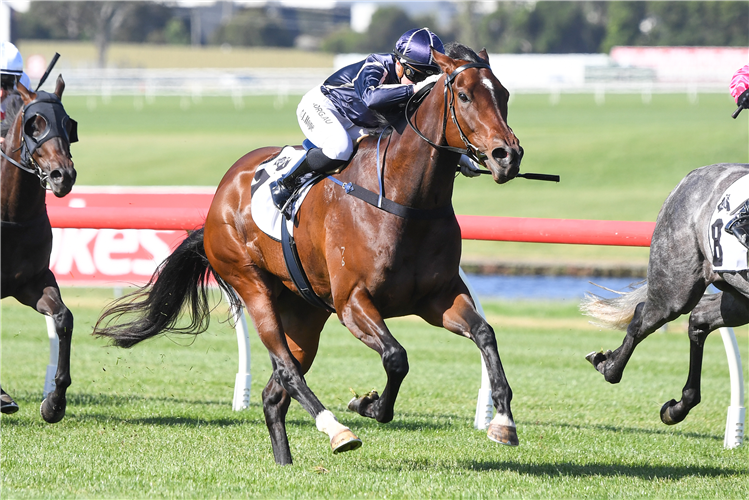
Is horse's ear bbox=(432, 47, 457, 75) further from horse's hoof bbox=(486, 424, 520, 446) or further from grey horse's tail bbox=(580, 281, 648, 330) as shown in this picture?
grey horse's tail bbox=(580, 281, 648, 330)

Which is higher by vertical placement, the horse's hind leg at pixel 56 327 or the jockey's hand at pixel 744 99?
the jockey's hand at pixel 744 99

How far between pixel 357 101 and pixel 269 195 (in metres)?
0.69

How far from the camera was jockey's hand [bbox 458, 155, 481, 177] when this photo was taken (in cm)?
475

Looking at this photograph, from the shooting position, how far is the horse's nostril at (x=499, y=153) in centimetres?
398

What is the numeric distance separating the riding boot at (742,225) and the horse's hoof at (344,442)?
6.71 feet

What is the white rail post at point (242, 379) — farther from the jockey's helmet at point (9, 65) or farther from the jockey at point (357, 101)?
the jockey's helmet at point (9, 65)

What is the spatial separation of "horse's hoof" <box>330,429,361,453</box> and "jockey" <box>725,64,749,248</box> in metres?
2.05

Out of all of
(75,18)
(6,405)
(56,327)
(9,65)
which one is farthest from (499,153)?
(75,18)

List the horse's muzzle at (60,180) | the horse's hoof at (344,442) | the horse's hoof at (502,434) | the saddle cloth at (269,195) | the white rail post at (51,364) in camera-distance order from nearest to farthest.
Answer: the horse's hoof at (502,434) → the horse's hoof at (344,442) → the saddle cloth at (269,195) → the horse's muzzle at (60,180) → the white rail post at (51,364)

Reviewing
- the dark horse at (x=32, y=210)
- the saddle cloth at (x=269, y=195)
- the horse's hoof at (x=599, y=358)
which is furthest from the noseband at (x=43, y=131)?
the horse's hoof at (x=599, y=358)

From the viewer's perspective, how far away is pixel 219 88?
44531 mm

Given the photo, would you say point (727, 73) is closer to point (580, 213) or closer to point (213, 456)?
point (580, 213)

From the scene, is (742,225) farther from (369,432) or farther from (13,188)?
(13,188)

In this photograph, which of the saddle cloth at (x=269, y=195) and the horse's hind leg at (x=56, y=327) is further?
the horse's hind leg at (x=56, y=327)
